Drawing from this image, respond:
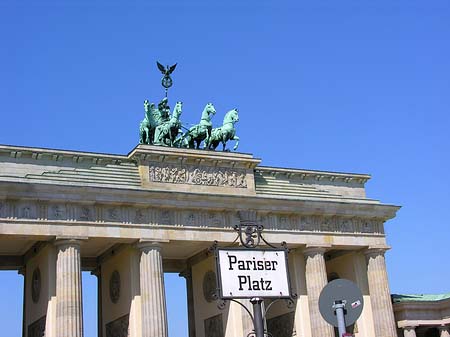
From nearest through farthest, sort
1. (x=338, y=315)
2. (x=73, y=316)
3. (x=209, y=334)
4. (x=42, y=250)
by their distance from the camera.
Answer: (x=338, y=315) → (x=73, y=316) → (x=42, y=250) → (x=209, y=334)

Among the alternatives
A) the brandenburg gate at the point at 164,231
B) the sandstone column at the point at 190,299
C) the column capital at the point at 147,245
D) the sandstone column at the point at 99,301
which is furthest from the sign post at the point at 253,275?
the sandstone column at the point at 190,299

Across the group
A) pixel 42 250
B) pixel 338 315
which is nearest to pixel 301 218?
pixel 42 250

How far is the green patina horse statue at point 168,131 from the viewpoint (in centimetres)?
3856

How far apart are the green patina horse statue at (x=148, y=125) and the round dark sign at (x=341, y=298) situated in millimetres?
31840

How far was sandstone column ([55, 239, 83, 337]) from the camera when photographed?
105 ft

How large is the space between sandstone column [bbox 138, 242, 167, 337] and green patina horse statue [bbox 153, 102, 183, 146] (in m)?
6.42

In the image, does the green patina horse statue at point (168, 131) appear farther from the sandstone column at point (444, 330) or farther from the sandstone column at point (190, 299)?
the sandstone column at point (444, 330)

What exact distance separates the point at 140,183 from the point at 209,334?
9.88m

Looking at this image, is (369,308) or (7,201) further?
(369,308)

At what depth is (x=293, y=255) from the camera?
40062 millimetres

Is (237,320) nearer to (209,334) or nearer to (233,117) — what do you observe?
(209,334)

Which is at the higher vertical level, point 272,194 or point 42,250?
point 272,194

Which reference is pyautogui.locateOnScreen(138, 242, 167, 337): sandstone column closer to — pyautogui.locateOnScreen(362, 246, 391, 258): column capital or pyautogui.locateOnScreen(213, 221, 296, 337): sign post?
pyautogui.locateOnScreen(362, 246, 391, 258): column capital

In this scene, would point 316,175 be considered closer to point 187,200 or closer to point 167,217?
point 187,200
